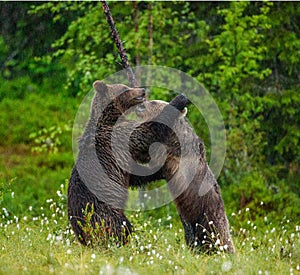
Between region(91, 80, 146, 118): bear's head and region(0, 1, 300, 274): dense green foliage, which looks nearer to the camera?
region(91, 80, 146, 118): bear's head

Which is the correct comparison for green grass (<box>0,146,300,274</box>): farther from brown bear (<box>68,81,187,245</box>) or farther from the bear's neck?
the bear's neck

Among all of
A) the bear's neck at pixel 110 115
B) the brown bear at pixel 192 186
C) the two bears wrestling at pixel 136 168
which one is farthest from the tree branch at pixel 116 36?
the brown bear at pixel 192 186

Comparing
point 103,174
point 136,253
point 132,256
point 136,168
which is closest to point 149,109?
point 136,168

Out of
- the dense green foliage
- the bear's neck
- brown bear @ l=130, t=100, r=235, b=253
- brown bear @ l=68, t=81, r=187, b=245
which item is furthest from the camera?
the dense green foliage

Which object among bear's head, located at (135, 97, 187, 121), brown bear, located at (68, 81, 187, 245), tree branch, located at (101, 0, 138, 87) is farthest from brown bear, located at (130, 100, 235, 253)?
tree branch, located at (101, 0, 138, 87)

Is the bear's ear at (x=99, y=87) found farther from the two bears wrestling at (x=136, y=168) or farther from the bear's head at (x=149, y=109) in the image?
the bear's head at (x=149, y=109)

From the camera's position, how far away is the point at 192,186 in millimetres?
7512

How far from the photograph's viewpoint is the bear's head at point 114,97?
786cm

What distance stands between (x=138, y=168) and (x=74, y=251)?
1.66 metres

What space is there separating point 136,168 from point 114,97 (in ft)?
2.95

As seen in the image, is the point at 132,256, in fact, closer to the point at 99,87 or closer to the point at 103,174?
→ the point at 103,174

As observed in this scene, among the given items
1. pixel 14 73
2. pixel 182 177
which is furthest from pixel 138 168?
pixel 14 73

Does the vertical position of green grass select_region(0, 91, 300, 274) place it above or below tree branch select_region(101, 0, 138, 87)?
below

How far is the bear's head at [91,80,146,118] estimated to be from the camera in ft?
25.8
